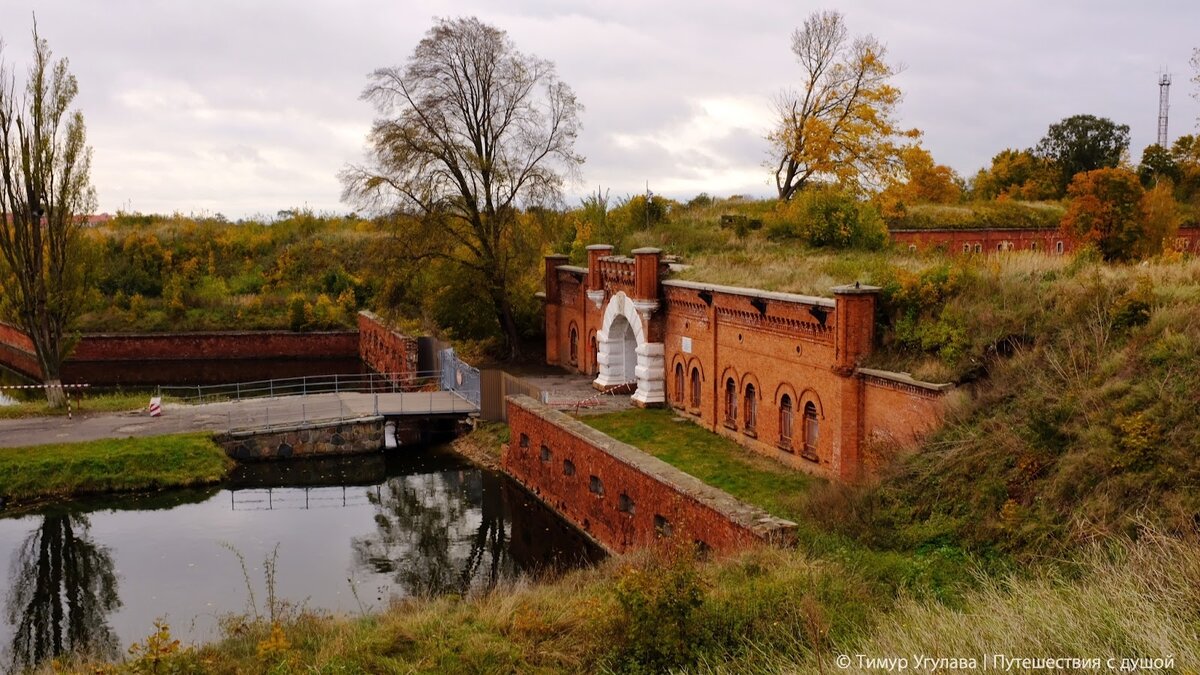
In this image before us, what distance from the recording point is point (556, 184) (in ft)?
97.8

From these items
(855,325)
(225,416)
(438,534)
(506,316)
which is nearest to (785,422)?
(855,325)

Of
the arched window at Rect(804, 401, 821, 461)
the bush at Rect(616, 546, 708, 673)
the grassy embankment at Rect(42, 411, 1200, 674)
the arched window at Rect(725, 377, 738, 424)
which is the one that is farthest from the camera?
the arched window at Rect(725, 377, 738, 424)

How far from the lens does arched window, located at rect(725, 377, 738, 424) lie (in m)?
19.8

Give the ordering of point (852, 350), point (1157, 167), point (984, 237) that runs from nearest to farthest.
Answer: point (852, 350) → point (984, 237) → point (1157, 167)

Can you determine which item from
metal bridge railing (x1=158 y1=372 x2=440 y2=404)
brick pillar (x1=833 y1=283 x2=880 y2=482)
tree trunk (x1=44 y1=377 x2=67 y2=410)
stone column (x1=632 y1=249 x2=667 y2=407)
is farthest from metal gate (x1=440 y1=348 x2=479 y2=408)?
brick pillar (x1=833 y1=283 x2=880 y2=482)

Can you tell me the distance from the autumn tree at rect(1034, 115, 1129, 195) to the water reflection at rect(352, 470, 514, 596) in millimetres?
37957

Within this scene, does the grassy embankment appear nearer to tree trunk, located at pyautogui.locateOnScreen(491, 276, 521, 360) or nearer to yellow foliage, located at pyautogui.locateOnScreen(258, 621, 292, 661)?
yellow foliage, located at pyautogui.locateOnScreen(258, 621, 292, 661)

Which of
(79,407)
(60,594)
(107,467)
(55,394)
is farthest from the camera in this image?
(79,407)

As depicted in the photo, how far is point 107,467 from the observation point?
21.9 meters


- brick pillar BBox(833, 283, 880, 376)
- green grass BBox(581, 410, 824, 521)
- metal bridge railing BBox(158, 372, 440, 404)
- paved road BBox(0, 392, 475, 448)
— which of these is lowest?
metal bridge railing BBox(158, 372, 440, 404)

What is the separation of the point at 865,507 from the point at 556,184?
1935 centimetres

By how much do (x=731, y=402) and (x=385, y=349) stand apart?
20.6 metres

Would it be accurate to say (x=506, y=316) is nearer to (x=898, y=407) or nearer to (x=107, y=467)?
(x=107, y=467)

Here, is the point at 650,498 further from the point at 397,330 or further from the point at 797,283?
the point at 397,330
